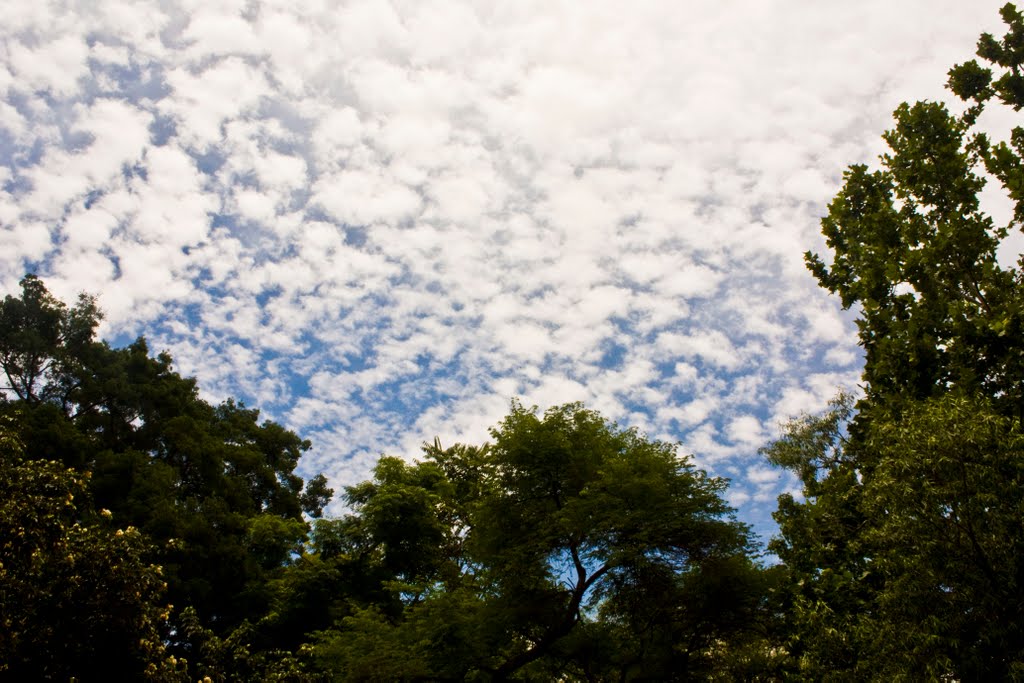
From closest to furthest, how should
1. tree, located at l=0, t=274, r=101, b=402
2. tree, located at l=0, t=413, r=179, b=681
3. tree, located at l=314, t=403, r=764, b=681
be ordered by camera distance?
tree, located at l=0, t=413, r=179, b=681 < tree, located at l=314, t=403, r=764, b=681 < tree, located at l=0, t=274, r=101, b=402

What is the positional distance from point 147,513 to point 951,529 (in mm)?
20193

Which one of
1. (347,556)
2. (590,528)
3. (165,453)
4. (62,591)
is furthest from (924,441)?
(165,453)

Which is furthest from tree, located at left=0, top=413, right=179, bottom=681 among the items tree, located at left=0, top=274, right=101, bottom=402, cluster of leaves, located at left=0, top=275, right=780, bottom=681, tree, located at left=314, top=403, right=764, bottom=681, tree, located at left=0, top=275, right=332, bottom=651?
tree, located at left=0, top=274, right=101, bottom=402

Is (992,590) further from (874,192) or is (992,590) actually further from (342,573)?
(342,573)

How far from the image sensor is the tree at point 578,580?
15.3 meters

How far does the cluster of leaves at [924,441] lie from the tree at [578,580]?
2598 mm

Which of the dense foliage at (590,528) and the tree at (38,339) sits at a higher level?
the tree at (38,339)

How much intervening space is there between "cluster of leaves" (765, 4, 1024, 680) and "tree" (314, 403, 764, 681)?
2.60 m

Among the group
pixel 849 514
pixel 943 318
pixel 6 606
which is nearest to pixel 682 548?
pixel 849 514

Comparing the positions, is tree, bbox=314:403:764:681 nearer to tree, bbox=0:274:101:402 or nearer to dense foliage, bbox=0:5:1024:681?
dense foliage, bbox=0:5:1024:681

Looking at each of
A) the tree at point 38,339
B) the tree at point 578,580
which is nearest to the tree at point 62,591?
the tree at point 578,580

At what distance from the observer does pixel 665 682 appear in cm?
1725

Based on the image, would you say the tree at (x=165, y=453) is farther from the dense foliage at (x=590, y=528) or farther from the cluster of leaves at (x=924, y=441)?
the cluster of leaves at (x=924, y=441)

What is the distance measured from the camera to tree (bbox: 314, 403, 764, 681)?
15.3m
